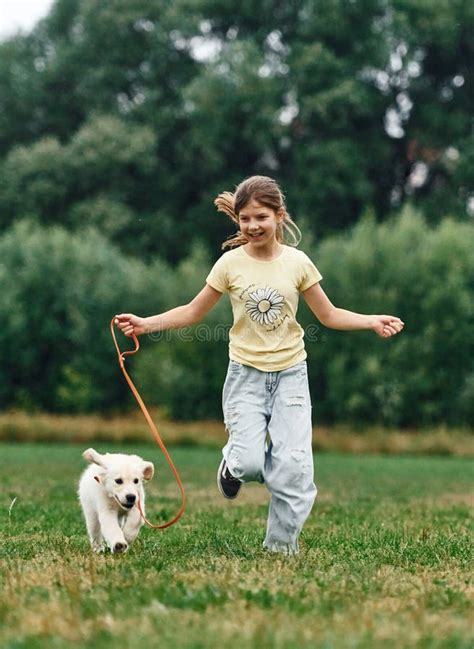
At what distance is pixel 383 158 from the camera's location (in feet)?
125

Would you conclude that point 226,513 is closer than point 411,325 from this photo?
Yes

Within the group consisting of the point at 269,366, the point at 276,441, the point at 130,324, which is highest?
the point at 130,324

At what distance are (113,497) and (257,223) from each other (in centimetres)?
186

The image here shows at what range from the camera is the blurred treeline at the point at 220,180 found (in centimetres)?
2834

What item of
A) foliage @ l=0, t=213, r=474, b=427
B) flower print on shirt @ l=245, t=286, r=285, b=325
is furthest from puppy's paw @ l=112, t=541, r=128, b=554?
foliage @ l=0, t=213, r=474, b=427

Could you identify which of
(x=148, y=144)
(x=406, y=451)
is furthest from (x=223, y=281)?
(x=148, y=144)

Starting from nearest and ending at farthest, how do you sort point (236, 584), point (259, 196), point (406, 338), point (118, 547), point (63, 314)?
point (236, 584)
point (118, 547)
point (259, 196)
point (406, 338)
point (63, 314)

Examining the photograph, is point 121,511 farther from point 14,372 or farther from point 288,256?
point 14,372

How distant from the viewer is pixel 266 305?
6.04 metres

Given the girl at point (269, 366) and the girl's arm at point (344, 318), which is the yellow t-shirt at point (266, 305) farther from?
the girl's arm at point (344, 318)

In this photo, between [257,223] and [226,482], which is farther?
[226,482]

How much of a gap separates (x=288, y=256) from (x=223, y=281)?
16.3 inches

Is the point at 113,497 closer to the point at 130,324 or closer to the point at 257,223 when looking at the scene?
the point at 130,324

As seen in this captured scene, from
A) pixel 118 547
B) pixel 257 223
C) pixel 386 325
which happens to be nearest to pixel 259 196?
pixel 257 223
